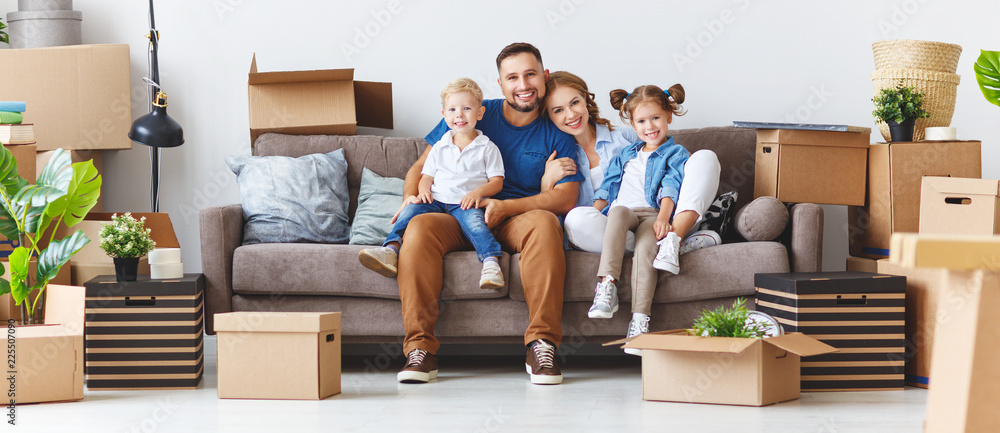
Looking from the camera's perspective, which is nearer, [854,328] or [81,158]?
[854,328]

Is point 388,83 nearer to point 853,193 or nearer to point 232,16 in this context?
point 232,16

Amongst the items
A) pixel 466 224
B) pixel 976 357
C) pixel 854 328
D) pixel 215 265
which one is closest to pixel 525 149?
pixel 466 224

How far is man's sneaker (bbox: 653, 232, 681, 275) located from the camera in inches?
96.9

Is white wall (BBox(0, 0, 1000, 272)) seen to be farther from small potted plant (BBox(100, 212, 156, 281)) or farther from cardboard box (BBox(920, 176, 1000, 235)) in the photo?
small potted plant (BBox(100, 212, 156, 281))

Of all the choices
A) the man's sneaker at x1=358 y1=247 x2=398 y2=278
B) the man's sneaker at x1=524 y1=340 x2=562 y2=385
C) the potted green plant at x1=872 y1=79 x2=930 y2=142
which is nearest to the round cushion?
the potted green plant at x1=872 y1=79 x2=930 y2=142

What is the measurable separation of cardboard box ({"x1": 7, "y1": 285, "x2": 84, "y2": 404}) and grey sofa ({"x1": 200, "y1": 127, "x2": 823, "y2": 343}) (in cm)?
44

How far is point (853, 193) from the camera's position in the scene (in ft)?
9.23

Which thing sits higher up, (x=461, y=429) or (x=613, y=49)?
(x=613, y=49)

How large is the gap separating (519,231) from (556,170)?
34 centimetres

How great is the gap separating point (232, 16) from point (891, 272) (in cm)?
269

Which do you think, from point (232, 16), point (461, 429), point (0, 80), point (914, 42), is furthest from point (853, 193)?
point (0, 80)

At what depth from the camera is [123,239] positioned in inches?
100.0

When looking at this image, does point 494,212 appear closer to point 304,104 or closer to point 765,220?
point 765,220

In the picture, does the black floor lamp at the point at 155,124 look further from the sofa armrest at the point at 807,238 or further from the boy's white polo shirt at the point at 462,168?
the sofa armrest at the point at 807,238
